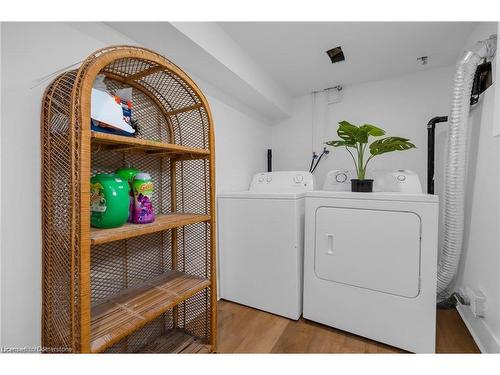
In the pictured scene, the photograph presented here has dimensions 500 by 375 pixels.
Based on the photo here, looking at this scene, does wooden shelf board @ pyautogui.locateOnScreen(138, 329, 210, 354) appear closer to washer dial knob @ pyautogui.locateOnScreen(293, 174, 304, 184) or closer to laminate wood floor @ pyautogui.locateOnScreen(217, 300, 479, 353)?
laminate wood floor @ pyautogui.locateOnScreen(217, 300, 479, 353)

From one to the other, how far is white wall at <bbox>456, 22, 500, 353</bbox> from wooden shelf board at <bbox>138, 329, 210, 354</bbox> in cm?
164

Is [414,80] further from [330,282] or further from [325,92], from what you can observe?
[330,282]

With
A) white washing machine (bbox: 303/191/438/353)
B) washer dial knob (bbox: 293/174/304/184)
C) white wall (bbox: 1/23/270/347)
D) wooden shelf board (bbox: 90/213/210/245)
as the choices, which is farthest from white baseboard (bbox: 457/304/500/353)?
white wall (bbox: 1/23/270/347)

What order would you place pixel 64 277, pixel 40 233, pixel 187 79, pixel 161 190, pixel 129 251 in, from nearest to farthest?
pixel 64 277 < pixel 40 233 < pixel 187 79 < pixel 129 251 < pixel 161 190

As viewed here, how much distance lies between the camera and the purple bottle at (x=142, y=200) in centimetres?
108

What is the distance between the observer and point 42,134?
0.94m

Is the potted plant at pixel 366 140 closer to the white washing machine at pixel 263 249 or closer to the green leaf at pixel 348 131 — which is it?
the green leaf at pixel 348 131

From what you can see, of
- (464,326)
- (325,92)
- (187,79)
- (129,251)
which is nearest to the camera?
(187,79)

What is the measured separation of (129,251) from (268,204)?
0.99m

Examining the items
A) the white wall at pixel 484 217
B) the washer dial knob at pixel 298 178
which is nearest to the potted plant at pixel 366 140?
the white wall at pixel 484 217

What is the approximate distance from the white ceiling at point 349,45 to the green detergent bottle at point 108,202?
4.27 ft

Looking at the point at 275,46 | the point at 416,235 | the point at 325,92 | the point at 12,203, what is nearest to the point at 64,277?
the point at 12,203

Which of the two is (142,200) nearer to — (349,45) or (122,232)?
(122,232)

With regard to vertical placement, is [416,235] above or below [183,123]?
below
